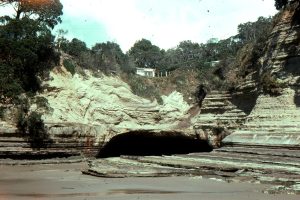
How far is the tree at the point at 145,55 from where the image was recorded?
3049 inches

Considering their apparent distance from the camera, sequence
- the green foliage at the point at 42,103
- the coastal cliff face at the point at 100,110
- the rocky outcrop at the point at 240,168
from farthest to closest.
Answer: the coastal cliff face at the point at 100,110
the green foliage at the point at 42,103
the rocky outcrop at the point at 240,168

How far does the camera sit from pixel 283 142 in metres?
20.7

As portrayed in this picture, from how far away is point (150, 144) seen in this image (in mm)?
40281

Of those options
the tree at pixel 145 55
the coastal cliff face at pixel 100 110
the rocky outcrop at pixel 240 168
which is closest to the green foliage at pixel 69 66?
the coastal cliff face at pixel 100 110

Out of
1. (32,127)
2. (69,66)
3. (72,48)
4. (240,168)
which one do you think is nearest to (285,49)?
(240,168)

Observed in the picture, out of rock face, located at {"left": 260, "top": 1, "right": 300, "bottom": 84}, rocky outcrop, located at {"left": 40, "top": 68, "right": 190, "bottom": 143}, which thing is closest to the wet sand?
rock face, located at {"left": 260, "top": 1, "right": 300, "bottom": 84}

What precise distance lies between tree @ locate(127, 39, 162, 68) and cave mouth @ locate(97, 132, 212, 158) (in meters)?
33.5

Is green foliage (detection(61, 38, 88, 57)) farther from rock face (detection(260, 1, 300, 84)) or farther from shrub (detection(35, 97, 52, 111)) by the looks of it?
rock face (detection(260, 1, 300, 84))

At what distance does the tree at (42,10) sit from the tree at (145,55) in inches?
1480

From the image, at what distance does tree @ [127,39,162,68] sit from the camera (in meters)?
77.4

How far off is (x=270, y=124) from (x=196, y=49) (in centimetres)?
6131

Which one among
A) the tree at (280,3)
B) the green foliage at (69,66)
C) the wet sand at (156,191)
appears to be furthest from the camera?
the green foliage at (69,66)

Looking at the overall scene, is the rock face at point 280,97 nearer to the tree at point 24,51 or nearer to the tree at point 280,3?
the tree at point 280,3

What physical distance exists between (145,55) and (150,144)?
40.1 metres
